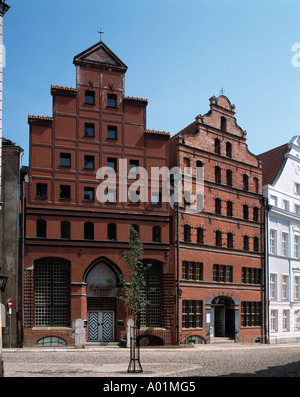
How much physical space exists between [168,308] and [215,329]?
8.17m

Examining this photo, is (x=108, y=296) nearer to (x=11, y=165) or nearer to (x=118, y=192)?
(x=118, y=192)

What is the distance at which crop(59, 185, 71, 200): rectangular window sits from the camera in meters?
38.2

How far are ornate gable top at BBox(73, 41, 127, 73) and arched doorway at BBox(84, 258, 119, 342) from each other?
47.9 feet

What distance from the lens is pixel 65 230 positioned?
37.8m

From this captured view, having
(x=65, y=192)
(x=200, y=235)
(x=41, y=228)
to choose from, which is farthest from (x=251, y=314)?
(x=41, y=228)

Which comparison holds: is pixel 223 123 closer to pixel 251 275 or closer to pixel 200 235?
pixel 200 235

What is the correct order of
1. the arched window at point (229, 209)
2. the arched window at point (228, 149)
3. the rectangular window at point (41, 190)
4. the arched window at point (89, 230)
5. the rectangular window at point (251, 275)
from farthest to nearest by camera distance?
the arched window at point (228, 149) < the rectangular window at point (251, 275) < the arched window at point (229, 209) < the arched window at point (89, 230) < the rectangular window at point (41, 190)

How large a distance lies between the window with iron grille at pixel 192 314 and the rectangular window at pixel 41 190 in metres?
13.5

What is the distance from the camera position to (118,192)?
39.6 m

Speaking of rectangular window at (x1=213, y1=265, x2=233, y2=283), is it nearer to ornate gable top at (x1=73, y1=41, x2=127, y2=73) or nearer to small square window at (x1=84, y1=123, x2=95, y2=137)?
small square window at (x1=84, y1=123, x2=95, y2=137)

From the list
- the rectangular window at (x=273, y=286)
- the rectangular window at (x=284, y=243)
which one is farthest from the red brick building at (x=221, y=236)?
Answer: the rectangular window at (x=284, y=243)

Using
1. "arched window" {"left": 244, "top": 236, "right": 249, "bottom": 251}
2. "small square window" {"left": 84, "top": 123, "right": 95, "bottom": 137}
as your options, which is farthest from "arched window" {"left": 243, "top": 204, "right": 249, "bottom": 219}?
"small square window" {"left": 84, "top": 123, "right": 95, "bottom": 137}

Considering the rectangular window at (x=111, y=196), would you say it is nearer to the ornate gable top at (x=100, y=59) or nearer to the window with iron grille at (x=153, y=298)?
the window with iron grille at (x=153, y=298)

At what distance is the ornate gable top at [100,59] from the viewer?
40094 mm
